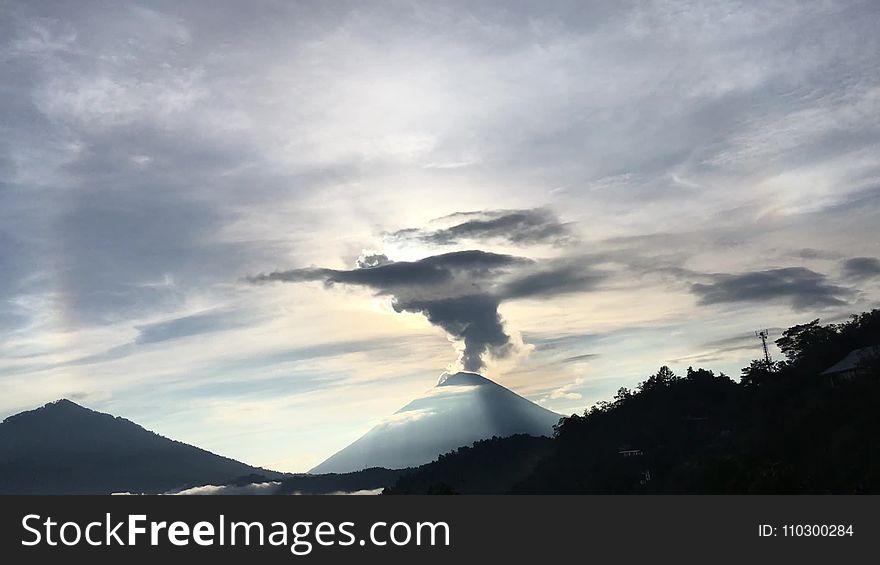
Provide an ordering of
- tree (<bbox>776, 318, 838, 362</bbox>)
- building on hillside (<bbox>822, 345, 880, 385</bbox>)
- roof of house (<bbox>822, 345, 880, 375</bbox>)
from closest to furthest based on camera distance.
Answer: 1. building on hillside (<bbox>822, 345, 880, 385</bbox>)
2. roof of house (<bbox>822, 345, 880, 375</bbox>)
3. tree (<bbox>776, 318, 838, 362</bbox>)

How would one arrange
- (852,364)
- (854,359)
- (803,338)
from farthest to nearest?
1. (803,338)
2. (854,359)
3. (852,364)

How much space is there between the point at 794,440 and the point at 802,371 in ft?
126

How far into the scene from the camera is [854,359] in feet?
387

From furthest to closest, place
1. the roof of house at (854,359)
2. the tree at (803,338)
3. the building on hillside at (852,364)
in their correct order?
the tree at (803,338) < the roof of house at (854,359) < the building on hillside at (852,364)

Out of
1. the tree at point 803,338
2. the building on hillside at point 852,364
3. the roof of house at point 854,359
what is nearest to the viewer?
the building on hillside at point 852,364

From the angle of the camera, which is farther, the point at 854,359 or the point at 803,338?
the point at 803,338

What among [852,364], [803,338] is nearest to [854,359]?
[852,364]

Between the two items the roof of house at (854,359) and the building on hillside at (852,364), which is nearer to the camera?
the building on hillside at (852,364)

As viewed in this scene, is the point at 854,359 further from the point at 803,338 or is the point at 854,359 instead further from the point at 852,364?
the point at 803,338

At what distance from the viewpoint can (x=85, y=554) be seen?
5197 cm

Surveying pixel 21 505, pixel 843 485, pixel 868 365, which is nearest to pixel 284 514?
pixel 21 505

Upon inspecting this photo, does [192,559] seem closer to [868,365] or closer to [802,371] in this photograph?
[868,365]

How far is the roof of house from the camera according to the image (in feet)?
374

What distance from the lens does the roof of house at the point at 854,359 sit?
11388cm
